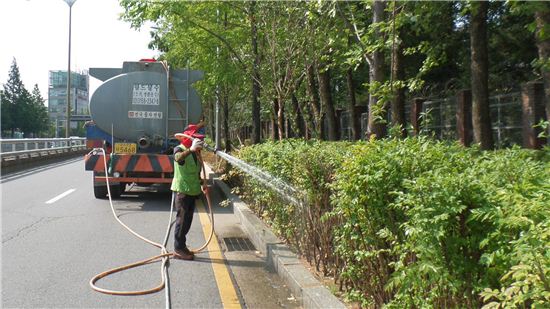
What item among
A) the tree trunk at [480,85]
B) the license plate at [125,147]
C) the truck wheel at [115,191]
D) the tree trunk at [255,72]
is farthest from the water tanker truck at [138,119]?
the tree trunk at [480,85]

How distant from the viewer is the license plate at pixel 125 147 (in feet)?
37.3

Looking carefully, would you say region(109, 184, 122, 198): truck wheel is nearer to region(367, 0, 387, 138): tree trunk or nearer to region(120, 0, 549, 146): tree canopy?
region(120, 0, 549, 146): tree canopy

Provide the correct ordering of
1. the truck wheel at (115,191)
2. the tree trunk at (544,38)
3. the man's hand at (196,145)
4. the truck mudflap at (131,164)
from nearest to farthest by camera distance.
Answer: the tree trunk at (544,38), the man's hand at (196,145), the truck mudflap at (131,164), the truck wheel at (115,191)

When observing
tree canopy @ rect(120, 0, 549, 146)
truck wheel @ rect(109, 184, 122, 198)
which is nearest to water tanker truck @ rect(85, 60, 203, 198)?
truck wheel @ rect(109, 184, 122, 198)

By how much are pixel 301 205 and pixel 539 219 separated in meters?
3.46

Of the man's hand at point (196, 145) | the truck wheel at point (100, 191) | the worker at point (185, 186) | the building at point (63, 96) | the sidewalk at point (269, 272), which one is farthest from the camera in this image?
the building at point (63, 96)

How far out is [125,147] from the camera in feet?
37.4

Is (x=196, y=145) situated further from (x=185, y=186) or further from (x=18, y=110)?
(x=18, y=110)

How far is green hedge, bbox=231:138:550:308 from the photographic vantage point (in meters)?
2.29

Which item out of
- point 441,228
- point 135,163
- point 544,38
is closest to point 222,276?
point 441,228

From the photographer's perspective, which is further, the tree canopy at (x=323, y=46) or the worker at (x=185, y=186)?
the tree canopy at (x=323, y=46)

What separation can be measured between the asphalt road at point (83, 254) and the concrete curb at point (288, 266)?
0.75 metres

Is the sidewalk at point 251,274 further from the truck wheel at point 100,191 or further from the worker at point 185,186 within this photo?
the truck wheel at point 100,191

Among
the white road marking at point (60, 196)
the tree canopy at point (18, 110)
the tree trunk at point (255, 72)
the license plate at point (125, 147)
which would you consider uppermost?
the tree canopy at point (18, 110)
